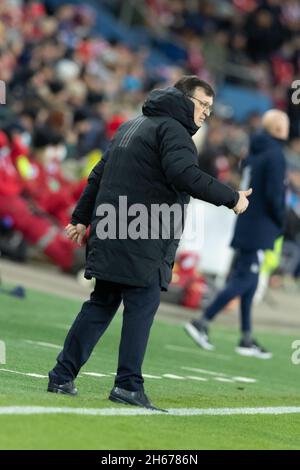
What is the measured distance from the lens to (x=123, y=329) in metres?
7.51

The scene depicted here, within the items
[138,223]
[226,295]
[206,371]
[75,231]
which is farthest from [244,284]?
[138,223]

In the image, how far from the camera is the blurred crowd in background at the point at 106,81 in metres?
17.0

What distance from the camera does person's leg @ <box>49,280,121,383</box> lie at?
7.55 meters

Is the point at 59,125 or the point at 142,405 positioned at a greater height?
the point at 59,125

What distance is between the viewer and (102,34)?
86.7 ft

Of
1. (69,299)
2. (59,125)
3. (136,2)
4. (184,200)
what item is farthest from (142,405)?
(136,2)

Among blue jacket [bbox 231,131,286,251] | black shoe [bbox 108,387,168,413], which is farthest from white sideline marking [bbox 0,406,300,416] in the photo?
blue jacket [bbox 231,131,286,251]

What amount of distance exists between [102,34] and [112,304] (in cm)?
1929

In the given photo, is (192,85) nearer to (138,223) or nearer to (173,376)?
(138,223)

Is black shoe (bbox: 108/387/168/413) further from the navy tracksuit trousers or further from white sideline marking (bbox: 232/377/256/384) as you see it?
the navy tracksuit trousers

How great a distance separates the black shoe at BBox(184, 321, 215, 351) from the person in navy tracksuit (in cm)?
3

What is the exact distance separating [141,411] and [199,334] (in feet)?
17.1
